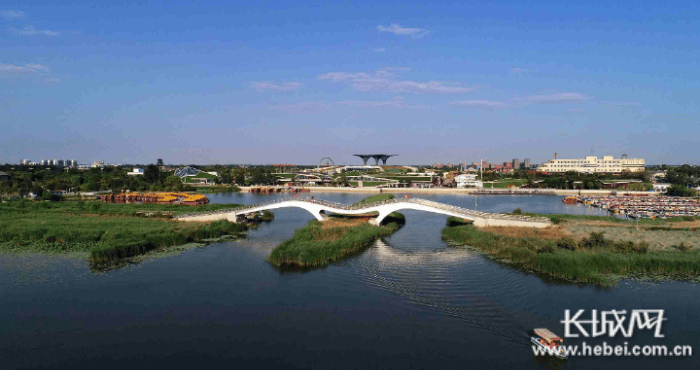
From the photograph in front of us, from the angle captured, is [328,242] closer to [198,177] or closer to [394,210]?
[394,210]

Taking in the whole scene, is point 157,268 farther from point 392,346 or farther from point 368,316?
point 392,346

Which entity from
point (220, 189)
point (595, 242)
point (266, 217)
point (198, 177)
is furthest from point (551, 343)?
point (198, 177)

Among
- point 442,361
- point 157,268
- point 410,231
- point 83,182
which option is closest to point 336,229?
point 410,231

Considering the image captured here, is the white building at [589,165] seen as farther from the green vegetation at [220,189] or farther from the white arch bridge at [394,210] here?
the white arch bridge at [394,210]

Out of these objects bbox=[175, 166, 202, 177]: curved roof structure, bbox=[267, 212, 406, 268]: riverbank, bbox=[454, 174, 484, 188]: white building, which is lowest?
bbox=[267, 212, 406, 268]: riverbank

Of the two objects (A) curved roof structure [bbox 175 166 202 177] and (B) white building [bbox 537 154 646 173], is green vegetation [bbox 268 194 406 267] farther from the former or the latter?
(B) white building [bbox 537 154 646 173]

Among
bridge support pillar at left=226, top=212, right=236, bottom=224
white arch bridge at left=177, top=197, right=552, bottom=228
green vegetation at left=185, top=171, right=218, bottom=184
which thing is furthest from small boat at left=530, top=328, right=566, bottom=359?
green vegetation at left=185, top=171, right=218, bottom=184
